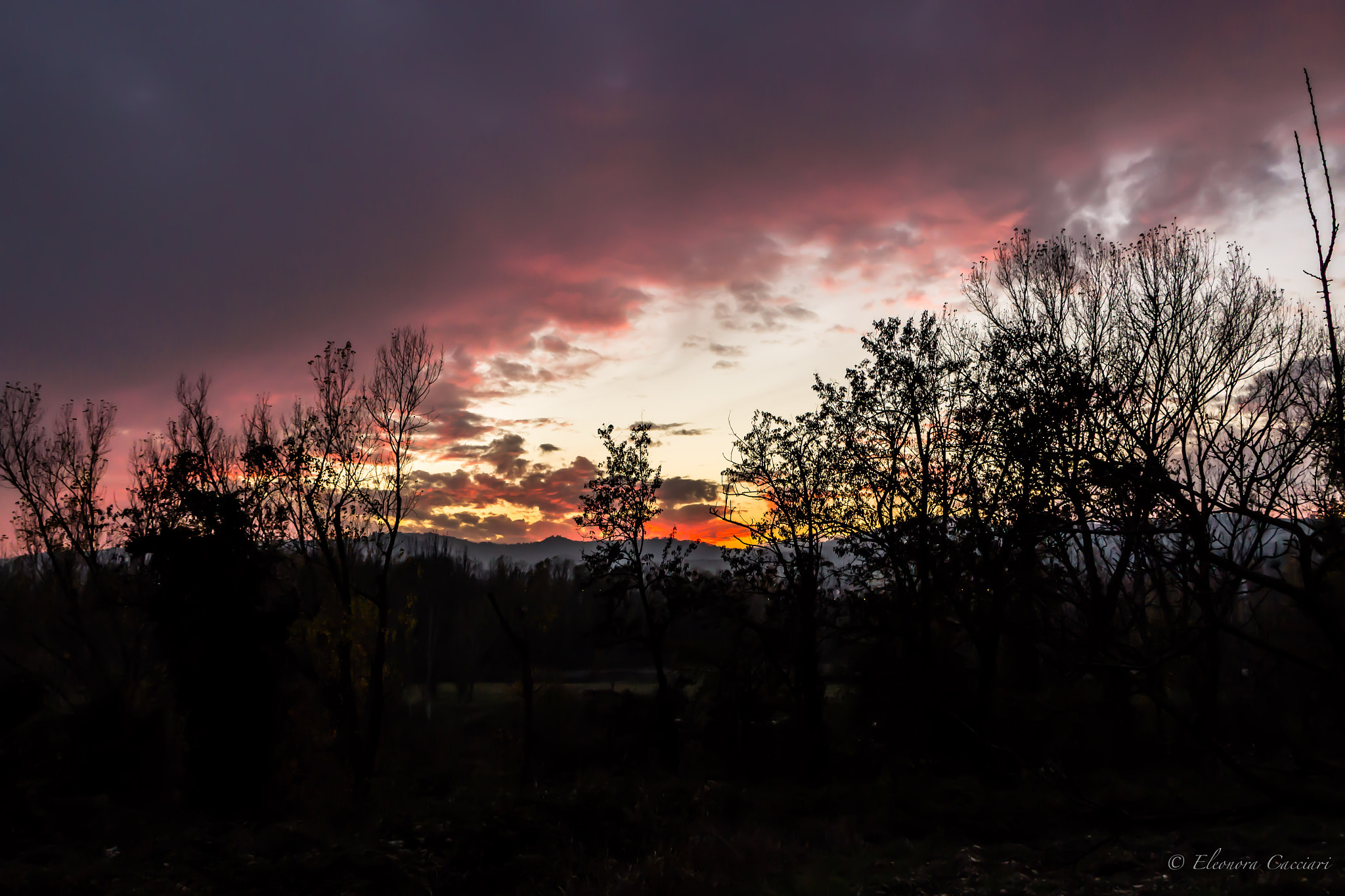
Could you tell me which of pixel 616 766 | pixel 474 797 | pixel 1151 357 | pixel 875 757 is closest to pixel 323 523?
pixel 474 797

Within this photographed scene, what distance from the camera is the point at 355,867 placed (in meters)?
16.7

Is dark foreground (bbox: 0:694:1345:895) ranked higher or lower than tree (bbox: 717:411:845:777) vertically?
lower

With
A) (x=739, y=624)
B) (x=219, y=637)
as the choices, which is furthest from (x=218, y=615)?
(x=739, y=624)

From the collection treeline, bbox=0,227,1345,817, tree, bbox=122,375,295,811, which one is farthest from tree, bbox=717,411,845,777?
tree, bbox=122,375,295,811

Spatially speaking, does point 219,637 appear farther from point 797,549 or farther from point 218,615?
point 797,549

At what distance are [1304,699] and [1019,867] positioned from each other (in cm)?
1832

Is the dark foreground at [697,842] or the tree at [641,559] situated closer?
the dark foreground at [697,842]

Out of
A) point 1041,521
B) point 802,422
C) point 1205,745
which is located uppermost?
point 802,422

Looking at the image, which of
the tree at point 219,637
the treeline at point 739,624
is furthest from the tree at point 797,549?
the tree at point 219,637

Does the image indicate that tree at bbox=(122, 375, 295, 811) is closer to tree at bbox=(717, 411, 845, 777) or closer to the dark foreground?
the dark foreground

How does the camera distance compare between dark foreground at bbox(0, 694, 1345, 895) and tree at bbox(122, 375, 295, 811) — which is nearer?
dark foreground at bbox(0, 694, 1345, 895)

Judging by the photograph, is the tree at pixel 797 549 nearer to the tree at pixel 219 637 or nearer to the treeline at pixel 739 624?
the treeline at pixel 739 624

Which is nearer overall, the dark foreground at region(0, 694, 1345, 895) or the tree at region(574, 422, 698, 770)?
the dark foreground at region(0, 694, 1345, 895)

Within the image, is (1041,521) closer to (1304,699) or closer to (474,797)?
(474,797)
